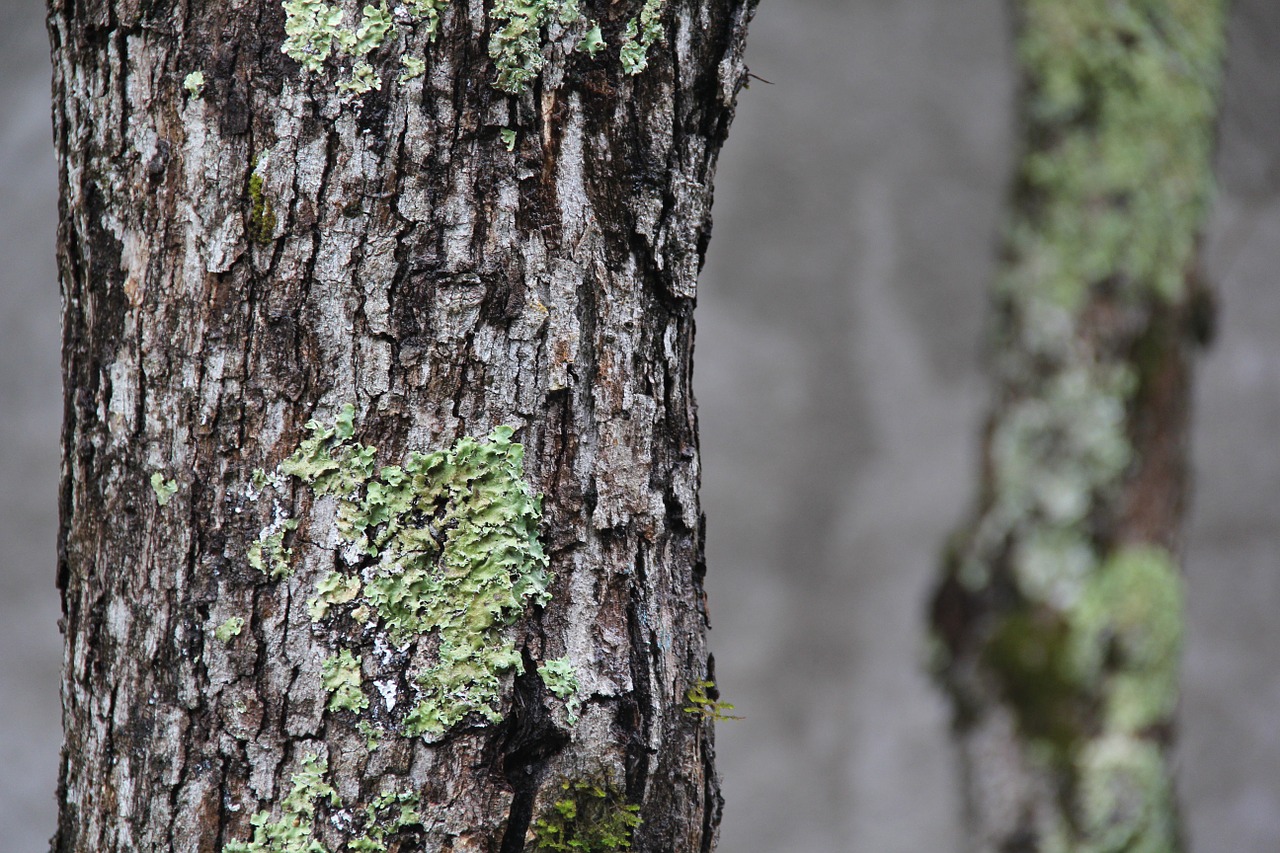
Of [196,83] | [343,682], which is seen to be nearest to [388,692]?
[343,682]

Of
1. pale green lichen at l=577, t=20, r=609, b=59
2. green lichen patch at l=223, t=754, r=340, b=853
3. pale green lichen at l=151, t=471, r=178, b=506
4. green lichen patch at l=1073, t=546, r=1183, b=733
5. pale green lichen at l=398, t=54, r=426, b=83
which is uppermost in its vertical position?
green lichen patch at l=1073, t=546, r=1183, b=733

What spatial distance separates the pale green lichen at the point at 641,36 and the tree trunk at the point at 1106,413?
1695 mm

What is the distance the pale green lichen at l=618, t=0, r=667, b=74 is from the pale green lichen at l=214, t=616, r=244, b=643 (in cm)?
52

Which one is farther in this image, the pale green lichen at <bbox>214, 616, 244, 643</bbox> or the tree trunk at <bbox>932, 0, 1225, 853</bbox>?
the tree trunk at <bbox>932, 0, 1225, 853</bbox>

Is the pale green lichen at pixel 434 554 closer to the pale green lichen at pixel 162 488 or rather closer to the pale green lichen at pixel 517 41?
the pale green lichen at pixel 162 488

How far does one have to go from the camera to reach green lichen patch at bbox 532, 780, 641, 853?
0.69m

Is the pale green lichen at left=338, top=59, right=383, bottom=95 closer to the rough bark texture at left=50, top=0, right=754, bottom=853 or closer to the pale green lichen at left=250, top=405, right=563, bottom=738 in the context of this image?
the rough bark texture at left=50, top=0, right=754, bottom=853

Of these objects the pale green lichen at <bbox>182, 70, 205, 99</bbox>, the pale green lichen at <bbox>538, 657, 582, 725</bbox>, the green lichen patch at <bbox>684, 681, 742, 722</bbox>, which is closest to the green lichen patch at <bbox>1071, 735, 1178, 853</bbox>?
the green lichen patch at <bbox>684, 681, 742, 722</bbox>

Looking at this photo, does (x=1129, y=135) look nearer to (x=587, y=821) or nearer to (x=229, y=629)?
(x=587, y=821)

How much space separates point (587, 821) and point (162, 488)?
413 millimetres

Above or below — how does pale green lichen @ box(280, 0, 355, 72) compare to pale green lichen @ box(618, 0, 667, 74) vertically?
below

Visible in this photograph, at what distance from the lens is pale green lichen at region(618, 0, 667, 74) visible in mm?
717

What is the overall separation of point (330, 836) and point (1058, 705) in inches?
75.1

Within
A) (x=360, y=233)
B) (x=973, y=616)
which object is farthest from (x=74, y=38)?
(x=973, y=616)
